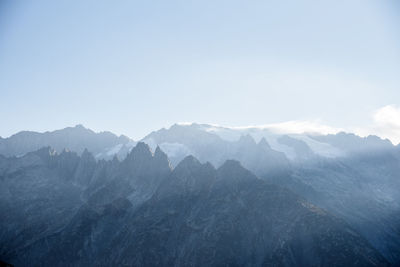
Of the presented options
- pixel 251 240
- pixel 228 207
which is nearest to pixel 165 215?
pixel 228 207

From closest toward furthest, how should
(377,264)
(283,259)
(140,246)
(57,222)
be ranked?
1. (377,264)
2. (283,259)
3. (140,246)
4. (57,222)

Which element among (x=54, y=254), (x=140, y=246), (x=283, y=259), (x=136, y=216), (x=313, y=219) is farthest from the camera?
(x=136, y=216)

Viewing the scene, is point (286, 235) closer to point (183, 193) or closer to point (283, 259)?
point (283, 259)

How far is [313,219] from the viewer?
134 meters

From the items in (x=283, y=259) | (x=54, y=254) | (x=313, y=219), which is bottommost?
(x=54, y=254)

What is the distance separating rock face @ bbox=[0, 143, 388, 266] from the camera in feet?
414

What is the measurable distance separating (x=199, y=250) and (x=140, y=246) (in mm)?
28148

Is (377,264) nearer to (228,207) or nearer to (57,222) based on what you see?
(228,207)

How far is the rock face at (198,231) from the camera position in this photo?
126250 mm

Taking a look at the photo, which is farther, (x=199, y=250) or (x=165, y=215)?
Result: (x=165, y=215)

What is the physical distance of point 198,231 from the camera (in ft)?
493

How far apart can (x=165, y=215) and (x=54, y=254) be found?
5383 cm

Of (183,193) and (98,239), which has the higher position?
Answer: (183,193)

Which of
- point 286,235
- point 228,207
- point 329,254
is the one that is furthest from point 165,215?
point 329,254
